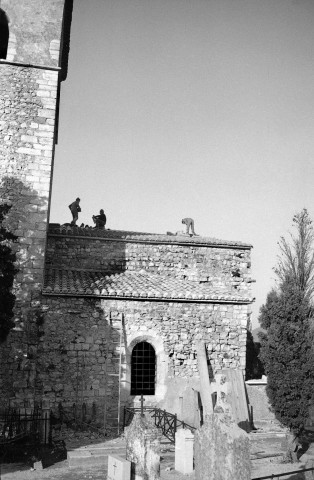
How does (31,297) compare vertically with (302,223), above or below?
below

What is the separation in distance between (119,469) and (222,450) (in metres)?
1.79

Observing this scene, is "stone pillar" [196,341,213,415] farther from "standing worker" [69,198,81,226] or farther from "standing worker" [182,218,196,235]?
"standing worker" [69,198,81,226]

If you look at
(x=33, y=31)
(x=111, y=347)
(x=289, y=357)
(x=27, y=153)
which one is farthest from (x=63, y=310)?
(x=33, y=31)

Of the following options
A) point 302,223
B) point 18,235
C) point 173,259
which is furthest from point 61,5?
point 302,223

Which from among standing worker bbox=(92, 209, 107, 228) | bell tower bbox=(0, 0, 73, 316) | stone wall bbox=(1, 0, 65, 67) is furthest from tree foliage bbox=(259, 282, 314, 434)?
stone wall bbox=(1, 0, 65, 67)

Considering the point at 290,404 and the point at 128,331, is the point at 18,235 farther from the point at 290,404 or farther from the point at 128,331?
the point at 290,404

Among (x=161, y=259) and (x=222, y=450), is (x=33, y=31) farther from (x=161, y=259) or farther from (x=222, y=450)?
(x=222, y=450)

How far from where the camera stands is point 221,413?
722cm

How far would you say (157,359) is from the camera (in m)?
14.3

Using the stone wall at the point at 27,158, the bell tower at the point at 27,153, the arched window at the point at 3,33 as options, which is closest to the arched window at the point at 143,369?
the bell tower at the point at 27,153

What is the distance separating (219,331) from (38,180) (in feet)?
25.8

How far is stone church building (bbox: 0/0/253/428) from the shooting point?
13.4 m

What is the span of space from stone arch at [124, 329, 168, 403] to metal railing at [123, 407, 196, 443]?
0.47 metres

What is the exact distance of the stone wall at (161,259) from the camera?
1711cm
